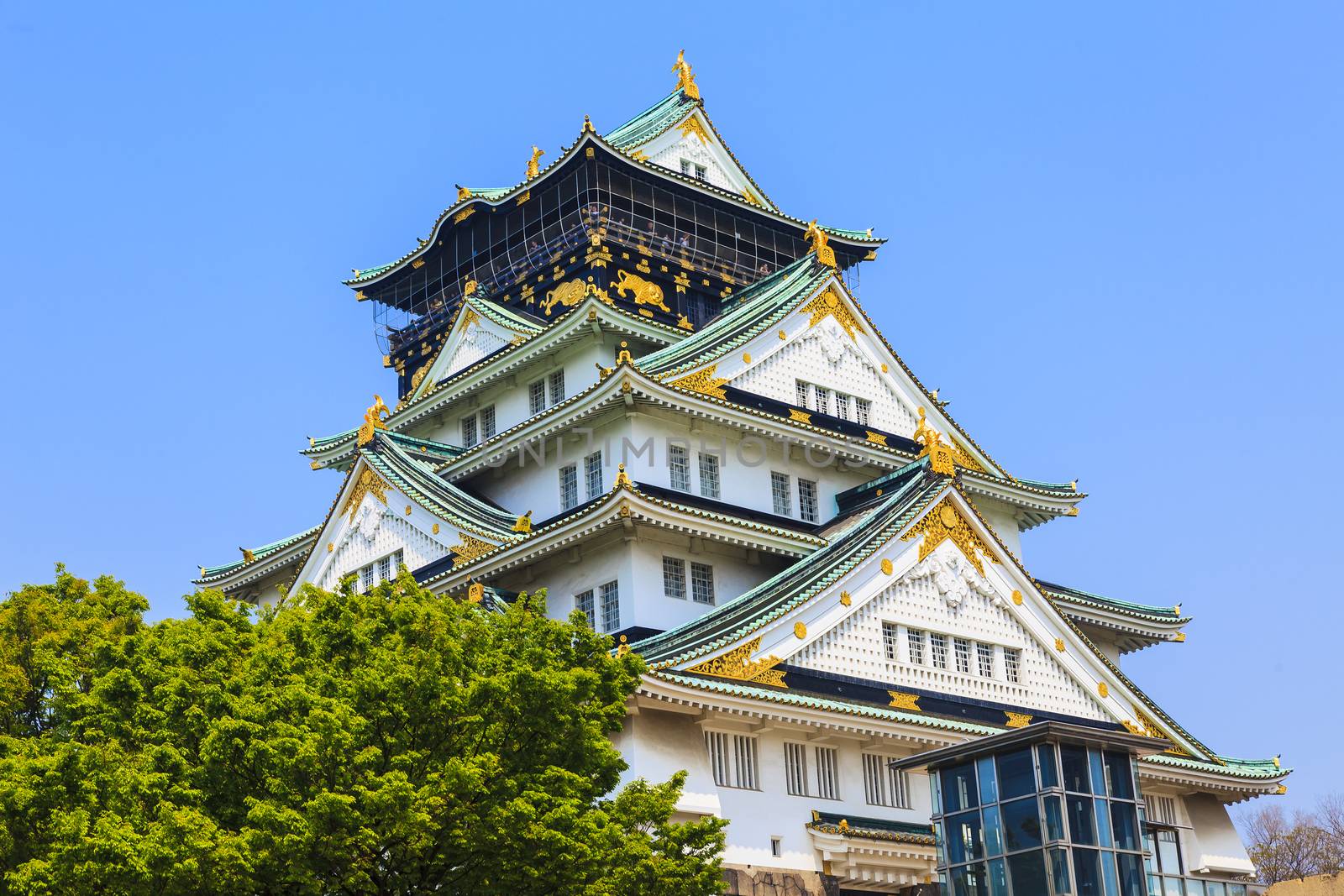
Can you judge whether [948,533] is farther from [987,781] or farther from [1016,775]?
[1016,775]

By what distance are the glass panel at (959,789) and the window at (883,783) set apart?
5.62 metres

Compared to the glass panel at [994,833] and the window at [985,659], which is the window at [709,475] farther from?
the glass panel at [994,833]

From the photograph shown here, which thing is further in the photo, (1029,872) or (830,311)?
(830,311)

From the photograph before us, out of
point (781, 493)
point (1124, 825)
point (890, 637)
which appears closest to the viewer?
point (1124, 825)

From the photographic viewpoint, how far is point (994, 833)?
31312 millimetres

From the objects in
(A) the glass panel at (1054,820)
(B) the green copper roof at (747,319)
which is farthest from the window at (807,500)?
(A) the glass panel at (1054,820)

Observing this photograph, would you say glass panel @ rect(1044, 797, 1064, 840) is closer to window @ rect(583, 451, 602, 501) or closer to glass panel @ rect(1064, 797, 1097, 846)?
glass panel @ rect(1064, 797, 1097, 846)

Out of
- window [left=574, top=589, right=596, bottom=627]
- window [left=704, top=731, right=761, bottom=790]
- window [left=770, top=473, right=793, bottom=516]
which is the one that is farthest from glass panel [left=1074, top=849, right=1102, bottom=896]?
window [left=770, top=473, right=793, bottom=516]

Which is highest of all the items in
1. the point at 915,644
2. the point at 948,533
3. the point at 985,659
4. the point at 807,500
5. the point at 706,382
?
the point at 706,382

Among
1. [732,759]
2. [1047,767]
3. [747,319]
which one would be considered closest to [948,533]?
[732,759]

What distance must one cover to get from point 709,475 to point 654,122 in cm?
1705

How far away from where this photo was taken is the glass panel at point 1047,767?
100ft

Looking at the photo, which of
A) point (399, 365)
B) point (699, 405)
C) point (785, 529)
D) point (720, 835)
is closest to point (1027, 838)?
point (720, 835)

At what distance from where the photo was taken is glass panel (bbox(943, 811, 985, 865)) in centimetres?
3158
